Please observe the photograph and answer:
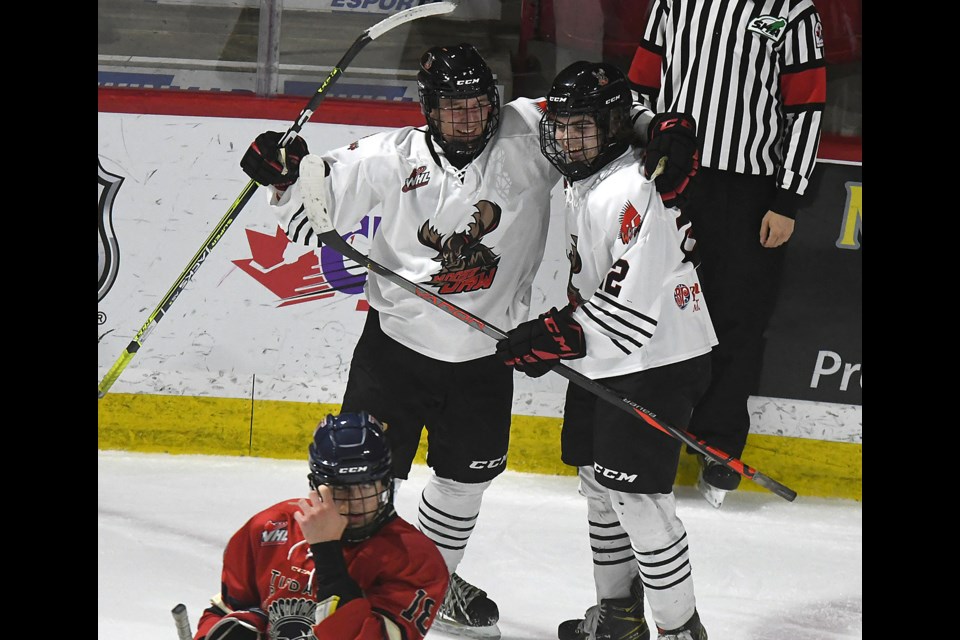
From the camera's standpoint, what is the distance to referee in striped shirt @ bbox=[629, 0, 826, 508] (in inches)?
128

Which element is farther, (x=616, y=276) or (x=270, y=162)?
(x=270, y=162)

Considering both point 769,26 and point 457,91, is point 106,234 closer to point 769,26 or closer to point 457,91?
point 457,91

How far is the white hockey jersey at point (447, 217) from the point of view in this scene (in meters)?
2.65

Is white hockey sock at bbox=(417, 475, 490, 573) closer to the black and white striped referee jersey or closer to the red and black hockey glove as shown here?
the red and black hockey glove

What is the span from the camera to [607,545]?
2.80 metres

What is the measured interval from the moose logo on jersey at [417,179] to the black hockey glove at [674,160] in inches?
19.1

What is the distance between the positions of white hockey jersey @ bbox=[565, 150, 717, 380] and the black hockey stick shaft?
0.06 metres

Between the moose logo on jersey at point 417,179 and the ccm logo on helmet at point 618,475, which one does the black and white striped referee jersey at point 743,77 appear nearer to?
the moose logo on jersey at point 417,179

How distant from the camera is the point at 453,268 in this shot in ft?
8.77

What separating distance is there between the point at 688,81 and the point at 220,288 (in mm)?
1506

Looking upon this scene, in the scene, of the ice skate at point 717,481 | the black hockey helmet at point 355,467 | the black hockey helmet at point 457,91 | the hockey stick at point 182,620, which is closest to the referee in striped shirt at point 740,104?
the ice skate at point 717,481

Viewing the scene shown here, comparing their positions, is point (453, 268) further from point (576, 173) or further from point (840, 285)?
point (840, 285)

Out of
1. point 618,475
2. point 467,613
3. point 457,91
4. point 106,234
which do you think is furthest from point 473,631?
point 106,234

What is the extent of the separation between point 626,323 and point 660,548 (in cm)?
49
